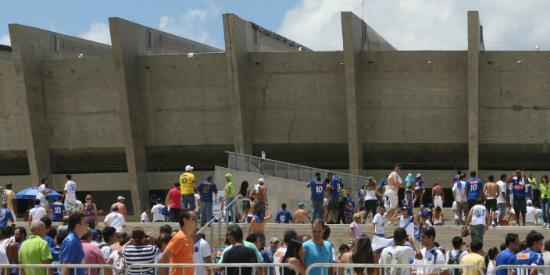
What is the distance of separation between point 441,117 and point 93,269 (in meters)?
29.7

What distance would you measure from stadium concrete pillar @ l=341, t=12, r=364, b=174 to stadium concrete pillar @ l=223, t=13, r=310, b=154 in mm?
4023

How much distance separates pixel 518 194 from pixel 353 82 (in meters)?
15.2

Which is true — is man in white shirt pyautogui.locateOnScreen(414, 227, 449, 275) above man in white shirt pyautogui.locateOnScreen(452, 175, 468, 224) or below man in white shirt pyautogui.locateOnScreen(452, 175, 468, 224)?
below

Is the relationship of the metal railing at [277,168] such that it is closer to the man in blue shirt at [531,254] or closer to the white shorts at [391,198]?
the white shorts at [391,198]

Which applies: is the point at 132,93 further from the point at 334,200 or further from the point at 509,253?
the point at 509,253

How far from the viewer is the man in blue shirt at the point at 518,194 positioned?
22219 millimetres

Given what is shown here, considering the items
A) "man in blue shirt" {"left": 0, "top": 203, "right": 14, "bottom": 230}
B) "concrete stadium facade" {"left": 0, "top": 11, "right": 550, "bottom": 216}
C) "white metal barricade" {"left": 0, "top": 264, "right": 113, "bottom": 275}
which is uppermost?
"concrete stadium facade" {"left": 0, "top": 11, "right": 550, "bottom": 216}

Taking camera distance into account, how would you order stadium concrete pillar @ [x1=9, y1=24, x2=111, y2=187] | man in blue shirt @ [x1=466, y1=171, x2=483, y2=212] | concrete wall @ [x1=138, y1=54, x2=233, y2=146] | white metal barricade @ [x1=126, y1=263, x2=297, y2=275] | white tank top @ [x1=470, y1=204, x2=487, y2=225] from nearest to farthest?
white metal barricade @ [x1=126, y1=263, x2=297, y2=275], white tank top @ [x1=470, y1=204, x2=487, y2=225], man in blue shirt @ [x1=466, y1=171, x2=483, y2=212], stadium concrete pillar @ [x1=9, y1=24, x2=111, y2=187], concrete wall @ [x1=138, y1=54, x2=233, y2=146]

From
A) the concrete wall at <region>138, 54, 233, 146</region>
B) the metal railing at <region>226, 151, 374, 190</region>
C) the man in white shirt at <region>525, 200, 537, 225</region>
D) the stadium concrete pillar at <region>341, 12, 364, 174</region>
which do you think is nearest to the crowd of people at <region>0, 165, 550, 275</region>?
the man in white shirt at <region>525, 200, 537, 225</region>

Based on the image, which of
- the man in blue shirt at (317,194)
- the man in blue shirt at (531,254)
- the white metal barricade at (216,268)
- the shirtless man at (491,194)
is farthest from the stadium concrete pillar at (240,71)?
the white metal barricade at (216,268)

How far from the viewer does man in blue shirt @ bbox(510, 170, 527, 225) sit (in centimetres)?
2222

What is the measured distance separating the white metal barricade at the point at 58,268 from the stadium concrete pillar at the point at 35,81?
94.7ft

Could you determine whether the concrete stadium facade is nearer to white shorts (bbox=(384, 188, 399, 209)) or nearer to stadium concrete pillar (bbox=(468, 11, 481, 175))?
stadium concrete pillar (bbox=(468, 11, 481, 175))

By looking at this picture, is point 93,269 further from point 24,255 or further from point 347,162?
point 347,162
